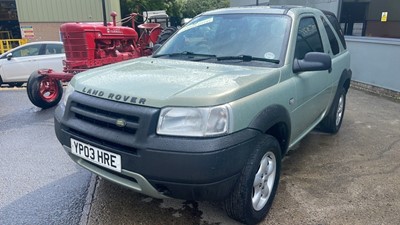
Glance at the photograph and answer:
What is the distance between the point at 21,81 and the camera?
33.3 feet

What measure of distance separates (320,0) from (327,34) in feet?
23.1

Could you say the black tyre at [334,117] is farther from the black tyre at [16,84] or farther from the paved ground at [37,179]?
the black tyre at [16,84]

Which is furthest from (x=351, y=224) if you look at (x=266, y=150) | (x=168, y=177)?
(x=168, y=177)

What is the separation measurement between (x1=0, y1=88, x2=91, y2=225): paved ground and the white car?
15.3 ft

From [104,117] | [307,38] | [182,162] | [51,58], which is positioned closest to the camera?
[182,162]

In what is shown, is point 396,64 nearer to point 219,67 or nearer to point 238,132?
point 219,67

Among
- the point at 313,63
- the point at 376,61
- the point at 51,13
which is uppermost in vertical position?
the point at 51,13

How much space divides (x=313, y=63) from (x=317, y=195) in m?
1.30

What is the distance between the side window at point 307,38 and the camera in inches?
134

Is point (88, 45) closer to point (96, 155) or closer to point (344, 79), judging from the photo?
point (96, 155)

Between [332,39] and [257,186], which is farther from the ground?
[332,39]

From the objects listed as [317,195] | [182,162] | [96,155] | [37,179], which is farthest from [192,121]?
[37,179]

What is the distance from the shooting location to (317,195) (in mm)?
3227

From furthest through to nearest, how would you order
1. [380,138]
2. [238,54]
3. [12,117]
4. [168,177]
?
[12,117]
[380,138]
[238,54]
[168,177]
